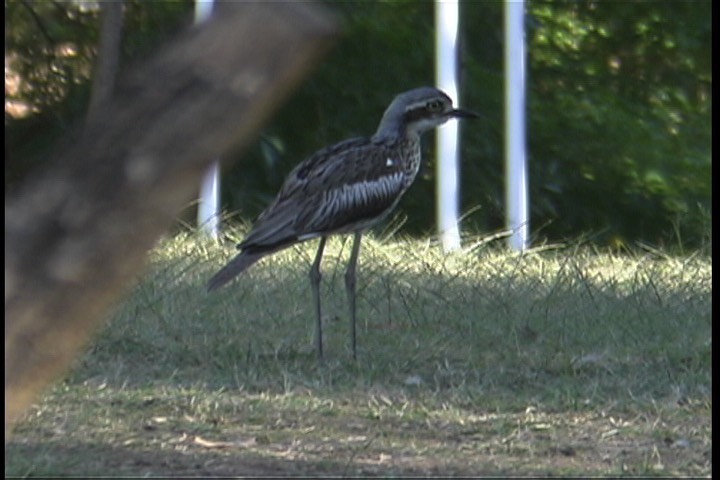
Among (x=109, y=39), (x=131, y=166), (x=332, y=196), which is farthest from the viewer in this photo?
(x=109, y=39)

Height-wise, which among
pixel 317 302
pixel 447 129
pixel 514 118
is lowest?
pixel 317 302

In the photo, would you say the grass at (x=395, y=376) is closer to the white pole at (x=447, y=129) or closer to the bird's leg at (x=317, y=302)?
the bird's leg at (x=317, y=302)

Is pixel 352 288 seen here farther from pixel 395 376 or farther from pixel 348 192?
pixel 395 376

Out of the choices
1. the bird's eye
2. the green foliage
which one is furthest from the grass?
the green foliage

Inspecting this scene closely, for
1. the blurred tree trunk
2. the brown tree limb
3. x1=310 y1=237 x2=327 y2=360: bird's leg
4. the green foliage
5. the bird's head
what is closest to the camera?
the brown tree limb

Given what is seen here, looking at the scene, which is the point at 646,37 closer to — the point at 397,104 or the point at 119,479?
the point at 397,104

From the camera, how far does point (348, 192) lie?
8.30 meters

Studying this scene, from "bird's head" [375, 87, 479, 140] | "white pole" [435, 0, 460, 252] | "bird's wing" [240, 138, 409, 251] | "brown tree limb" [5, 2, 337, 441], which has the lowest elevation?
"brown tree limb" [5, 2, 337, 441]

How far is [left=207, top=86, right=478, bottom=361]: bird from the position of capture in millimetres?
7960

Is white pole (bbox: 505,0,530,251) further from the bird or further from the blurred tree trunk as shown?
the bird

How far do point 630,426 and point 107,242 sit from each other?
417 cm

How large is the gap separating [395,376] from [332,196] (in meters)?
1.17

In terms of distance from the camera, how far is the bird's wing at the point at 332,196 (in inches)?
318

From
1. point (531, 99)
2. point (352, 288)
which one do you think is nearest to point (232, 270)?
point (352, 288)
